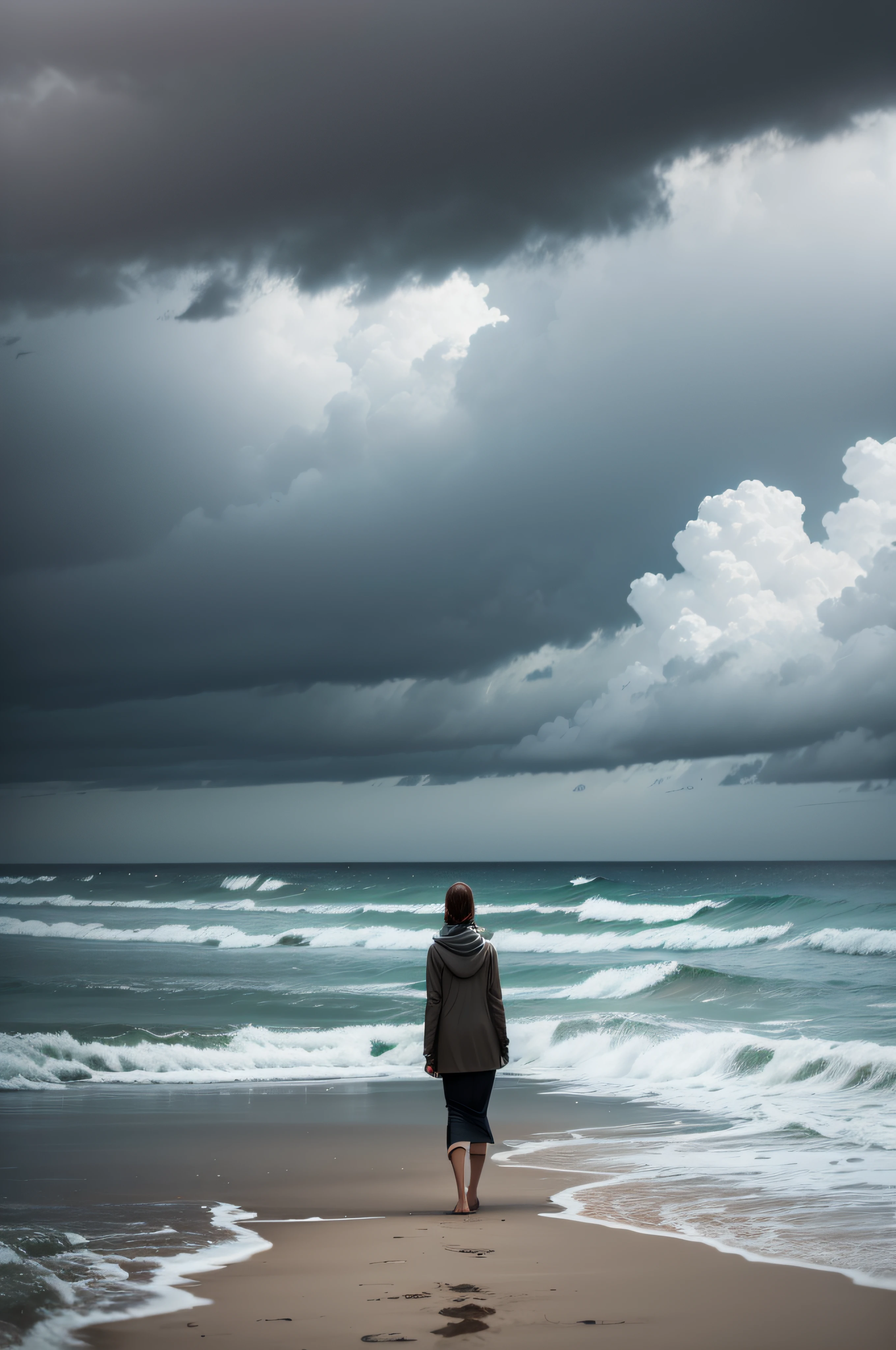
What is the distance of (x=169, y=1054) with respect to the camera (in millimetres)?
15031

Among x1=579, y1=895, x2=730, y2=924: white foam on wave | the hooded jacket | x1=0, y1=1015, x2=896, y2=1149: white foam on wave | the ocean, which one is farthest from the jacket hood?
x1=579, y1=895, x2=730, y2=924: white foam on wave

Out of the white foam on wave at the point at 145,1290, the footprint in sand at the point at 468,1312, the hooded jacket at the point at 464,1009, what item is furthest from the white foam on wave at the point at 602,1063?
the footprint in sand at the point at 468,1312

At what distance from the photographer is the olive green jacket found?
257 inches

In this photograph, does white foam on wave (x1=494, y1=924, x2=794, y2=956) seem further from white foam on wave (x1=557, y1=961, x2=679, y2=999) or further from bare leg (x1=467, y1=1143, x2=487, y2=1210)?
bare leg (x1=467, y1=1143, x2=487, y2=1210)

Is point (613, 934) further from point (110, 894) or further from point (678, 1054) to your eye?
point (110, 894)

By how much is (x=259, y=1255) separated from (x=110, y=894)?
79955 mm

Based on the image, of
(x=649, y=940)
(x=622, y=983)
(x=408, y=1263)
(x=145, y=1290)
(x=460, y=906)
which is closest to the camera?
(x=145, y=1290)

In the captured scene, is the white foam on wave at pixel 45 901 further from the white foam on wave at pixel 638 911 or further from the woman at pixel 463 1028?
the woman at pixel 463 1028

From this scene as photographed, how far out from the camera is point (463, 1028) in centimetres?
654

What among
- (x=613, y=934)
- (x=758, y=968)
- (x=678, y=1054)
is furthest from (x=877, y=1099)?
(x=613, y=934)

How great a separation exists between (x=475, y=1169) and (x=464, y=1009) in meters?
1.04

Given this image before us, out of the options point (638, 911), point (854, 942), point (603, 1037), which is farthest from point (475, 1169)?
point (638, 911)

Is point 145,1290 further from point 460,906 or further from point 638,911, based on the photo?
point 638,911

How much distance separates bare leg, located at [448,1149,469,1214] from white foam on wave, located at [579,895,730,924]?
33483 mm
